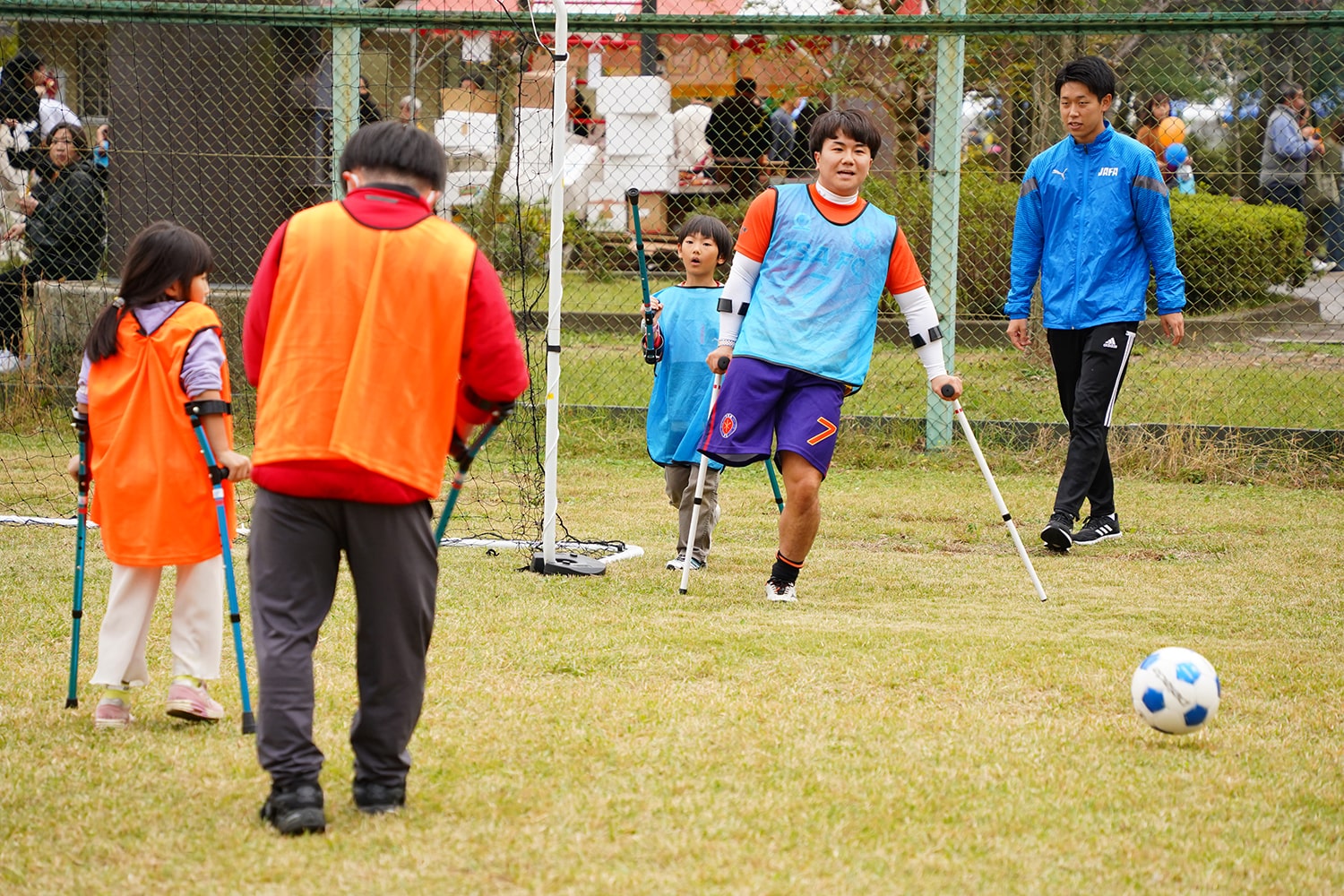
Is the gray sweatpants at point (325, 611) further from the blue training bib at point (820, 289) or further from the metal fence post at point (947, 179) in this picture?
the metal fence post at point (947, 179)

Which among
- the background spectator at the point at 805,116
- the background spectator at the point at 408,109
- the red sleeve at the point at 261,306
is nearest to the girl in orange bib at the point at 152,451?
the red sleeve at the point at 261,306

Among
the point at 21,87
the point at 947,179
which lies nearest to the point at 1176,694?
the point at 947,179

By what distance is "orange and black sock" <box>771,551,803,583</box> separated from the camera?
5699 mm

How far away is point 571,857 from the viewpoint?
3010 mm

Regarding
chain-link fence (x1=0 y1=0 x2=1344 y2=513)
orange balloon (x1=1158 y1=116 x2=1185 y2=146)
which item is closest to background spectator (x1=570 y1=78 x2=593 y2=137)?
chain-link fence (x1=0 y1=0 x2=1344 y2=513)

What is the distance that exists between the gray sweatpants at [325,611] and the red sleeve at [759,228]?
277cm

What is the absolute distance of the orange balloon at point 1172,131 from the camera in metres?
13.1

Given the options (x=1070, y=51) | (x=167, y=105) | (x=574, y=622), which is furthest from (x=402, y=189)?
(x=1070, y=51)

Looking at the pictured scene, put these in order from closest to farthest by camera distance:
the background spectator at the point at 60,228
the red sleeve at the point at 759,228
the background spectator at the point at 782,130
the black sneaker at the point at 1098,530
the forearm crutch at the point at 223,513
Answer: the forearm crutch at the point at 223,513 < the red sleeve at the point at 759,228 < the black sneaker at the point at 1098,530 < the background spectator at the point at 60,228 < the background spectator at the point at 782,130

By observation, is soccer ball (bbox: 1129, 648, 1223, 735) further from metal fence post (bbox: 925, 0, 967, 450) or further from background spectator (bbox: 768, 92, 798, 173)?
background spectator (bbox: 768, 92, 798, 173)

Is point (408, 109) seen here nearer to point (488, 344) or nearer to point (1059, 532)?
point (1059, 532)

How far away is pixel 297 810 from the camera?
3.10m

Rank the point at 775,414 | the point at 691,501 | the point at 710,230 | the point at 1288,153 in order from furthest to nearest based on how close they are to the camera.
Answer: the point at 1288,153 < the point at 710,230 < the point at 691,501 < the point at 775,414

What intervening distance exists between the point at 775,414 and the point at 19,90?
23.0ft
